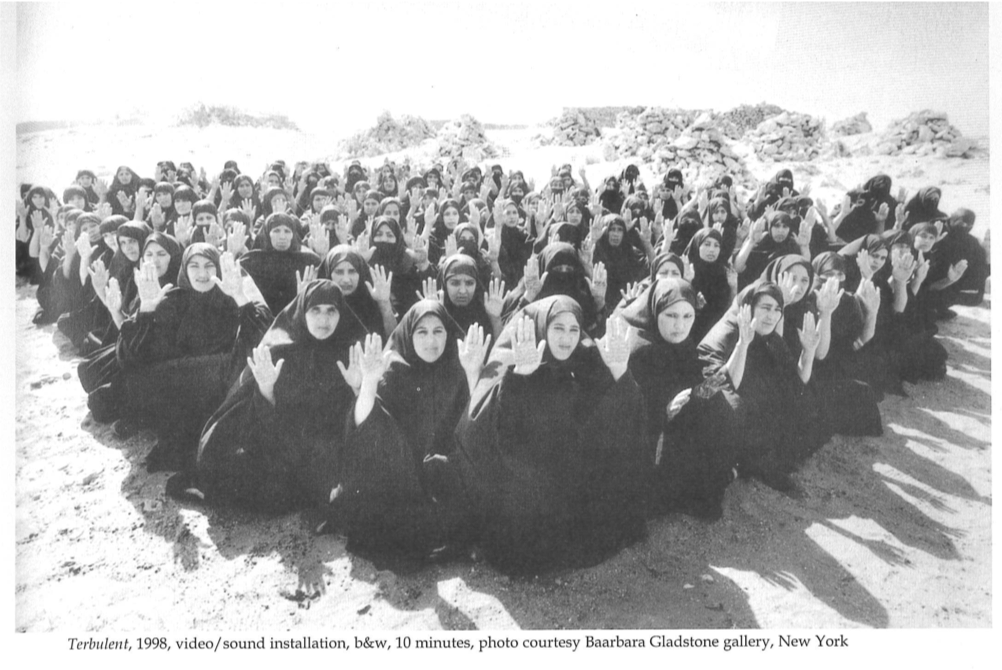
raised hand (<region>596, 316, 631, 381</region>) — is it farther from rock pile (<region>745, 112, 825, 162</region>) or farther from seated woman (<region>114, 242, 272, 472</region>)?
rock pile (<region>745, 112, 825, 162</region>)

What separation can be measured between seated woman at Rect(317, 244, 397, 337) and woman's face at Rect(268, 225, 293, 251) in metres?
0.52

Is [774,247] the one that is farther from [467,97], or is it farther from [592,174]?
[467,97]

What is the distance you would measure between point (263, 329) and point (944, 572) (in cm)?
407

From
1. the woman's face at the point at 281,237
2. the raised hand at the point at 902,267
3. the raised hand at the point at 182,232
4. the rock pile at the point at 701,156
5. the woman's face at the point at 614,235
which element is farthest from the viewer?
the rock pile at the point at 701,156

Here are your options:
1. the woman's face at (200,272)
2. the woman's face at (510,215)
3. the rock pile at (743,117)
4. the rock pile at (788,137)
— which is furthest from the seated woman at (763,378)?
the woman's face at (200,272)

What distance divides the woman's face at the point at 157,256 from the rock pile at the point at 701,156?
421 cm

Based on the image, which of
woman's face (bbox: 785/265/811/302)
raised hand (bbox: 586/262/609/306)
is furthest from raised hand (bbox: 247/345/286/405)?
woman's face (bbox: 785/265/811/302)

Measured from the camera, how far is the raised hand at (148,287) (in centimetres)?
364

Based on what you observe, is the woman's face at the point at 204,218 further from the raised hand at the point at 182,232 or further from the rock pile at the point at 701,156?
the rock pile at the point at 701,156

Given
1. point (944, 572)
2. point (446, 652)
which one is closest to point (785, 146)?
point (944, 572)

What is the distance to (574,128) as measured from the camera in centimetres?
561

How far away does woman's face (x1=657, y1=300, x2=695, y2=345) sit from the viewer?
11.6 feet

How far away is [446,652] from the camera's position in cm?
339

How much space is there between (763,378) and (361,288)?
8.09 ft
